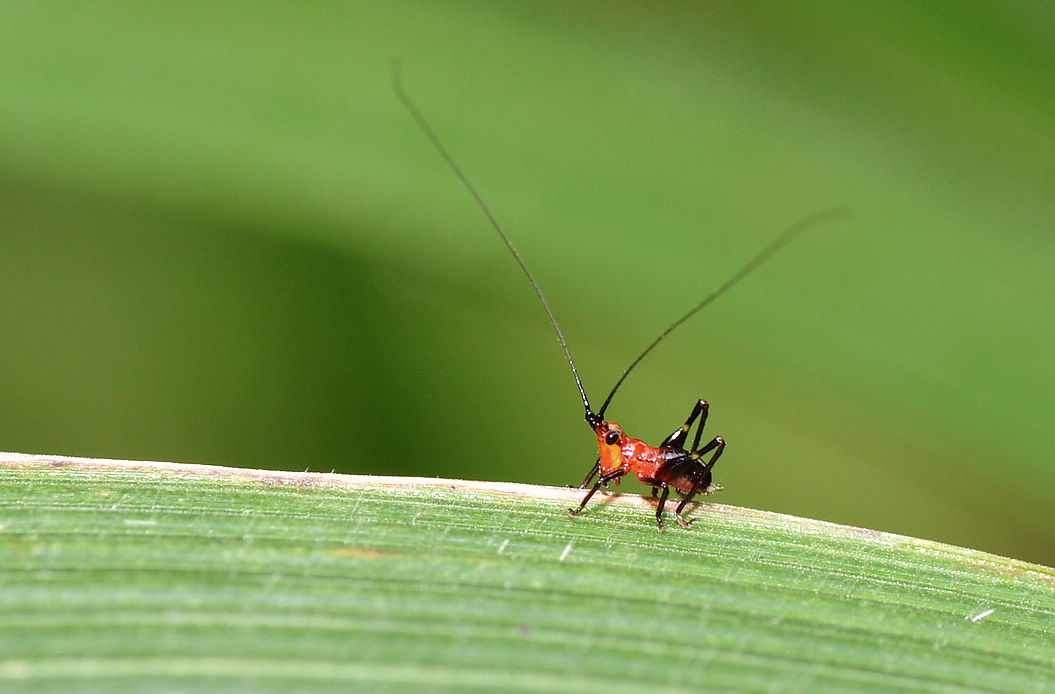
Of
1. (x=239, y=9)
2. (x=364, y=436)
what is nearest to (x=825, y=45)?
(x=239, y=9)

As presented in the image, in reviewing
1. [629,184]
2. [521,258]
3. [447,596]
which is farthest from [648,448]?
[447,596]

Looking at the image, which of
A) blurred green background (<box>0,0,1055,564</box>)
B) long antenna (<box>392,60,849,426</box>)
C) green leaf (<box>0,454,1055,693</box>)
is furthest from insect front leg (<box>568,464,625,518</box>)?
blurred green background (<box>0,0,1055,564</box>)

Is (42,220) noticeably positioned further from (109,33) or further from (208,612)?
(208,612)

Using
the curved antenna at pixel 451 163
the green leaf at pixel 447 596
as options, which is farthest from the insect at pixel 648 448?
the green leaf at pixel 447 596

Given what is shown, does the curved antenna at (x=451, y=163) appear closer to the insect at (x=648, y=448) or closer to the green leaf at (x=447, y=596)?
the insect at (x=648, y=448)

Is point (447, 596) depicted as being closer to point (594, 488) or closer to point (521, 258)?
point (594, 488)
